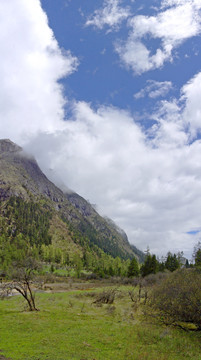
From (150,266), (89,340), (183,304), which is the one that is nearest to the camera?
(89,340)

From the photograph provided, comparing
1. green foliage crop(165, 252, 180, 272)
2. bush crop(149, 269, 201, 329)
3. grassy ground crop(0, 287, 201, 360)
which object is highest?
green foliage crop(165, 252, 180, 272)

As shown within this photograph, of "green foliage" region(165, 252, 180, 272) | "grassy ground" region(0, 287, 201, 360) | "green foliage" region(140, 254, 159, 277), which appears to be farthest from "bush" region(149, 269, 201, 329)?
"green foliage" region(165, 252, 180, 272)

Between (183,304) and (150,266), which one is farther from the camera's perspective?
(150,266)

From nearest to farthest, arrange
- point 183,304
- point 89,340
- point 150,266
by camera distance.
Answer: point 89,340, point 183,304, point 150,266

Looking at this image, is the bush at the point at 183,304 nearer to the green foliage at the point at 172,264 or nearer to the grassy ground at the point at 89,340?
the grassy ground at the point at 89,340

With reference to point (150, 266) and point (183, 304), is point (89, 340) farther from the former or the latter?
point (150, 266)

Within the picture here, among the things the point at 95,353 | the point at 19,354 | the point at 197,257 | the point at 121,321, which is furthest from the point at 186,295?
the point at 197,257

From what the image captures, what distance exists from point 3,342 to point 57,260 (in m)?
160

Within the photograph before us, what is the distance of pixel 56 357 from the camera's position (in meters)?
15.0

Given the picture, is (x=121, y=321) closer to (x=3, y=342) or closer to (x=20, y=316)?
(x=20, y=316)

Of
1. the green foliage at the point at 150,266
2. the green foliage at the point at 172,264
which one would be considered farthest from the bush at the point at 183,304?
the green foliage at the point at 172,264

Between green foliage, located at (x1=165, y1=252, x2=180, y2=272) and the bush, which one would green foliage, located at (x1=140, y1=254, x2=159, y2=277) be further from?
the bush

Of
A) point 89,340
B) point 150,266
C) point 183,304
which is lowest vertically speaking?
point 89,340

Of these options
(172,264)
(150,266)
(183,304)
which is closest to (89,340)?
(183,304)
